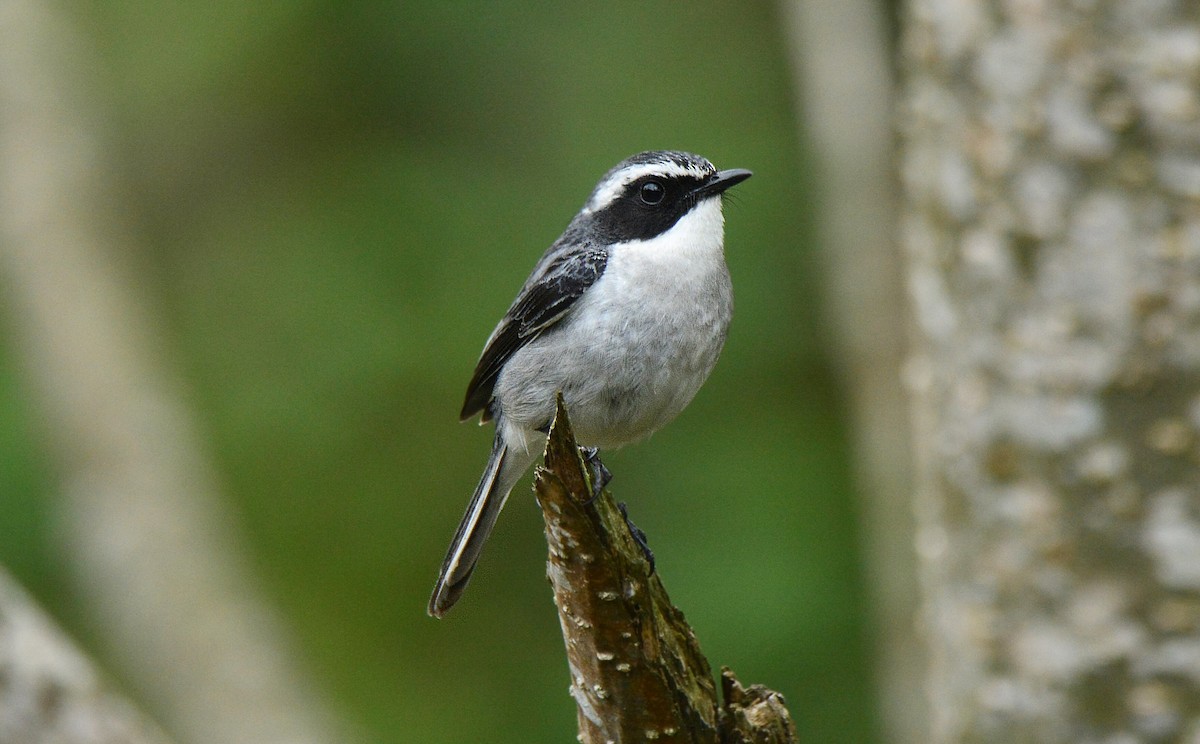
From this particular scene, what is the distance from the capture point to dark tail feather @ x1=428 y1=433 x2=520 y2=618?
453 centimetres

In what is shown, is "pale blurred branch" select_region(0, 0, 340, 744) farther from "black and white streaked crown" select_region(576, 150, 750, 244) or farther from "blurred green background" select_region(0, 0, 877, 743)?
"black and white streaked crown" select_region(576, 150, 750, 244)

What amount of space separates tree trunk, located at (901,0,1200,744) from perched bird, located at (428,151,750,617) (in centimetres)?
88

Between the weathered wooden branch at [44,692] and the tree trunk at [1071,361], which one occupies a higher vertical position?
the tree trunk at [1071,361]

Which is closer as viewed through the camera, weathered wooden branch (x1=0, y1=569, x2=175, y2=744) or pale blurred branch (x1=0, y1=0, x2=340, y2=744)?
weathered wooden branch (x1=0, y1=569, x2=175, y2=744)

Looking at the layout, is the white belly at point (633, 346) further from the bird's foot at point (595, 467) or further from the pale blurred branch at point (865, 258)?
the pale blurred branch at point (865, 258)

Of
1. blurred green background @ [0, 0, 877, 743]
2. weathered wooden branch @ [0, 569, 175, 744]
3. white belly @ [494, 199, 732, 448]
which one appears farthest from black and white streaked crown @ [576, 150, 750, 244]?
blurred green background @ [0, 0, 877, 743]

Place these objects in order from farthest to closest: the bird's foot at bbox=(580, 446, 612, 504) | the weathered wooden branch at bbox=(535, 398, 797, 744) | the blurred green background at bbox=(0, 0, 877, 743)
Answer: the blurred green background at bbox=(0, 0, 877, 743), the bird's foot at bbox=(580, 446, 612, 504), the weathered wooden branch at bbox=(535, 398, 797, 744)

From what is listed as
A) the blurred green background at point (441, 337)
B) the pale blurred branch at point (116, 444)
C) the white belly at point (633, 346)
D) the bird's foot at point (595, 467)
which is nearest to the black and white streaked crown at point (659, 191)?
the white belly at point (633, 346)

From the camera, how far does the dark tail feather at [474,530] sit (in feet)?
14.9

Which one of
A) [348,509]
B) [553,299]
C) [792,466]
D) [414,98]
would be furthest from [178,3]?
[553,299]

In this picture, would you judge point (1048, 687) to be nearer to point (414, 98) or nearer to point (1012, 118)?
point (1012, 118)

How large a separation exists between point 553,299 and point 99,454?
6.69 metres

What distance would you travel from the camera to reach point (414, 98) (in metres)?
10.4

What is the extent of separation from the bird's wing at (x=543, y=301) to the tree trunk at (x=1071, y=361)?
1.28 meters
